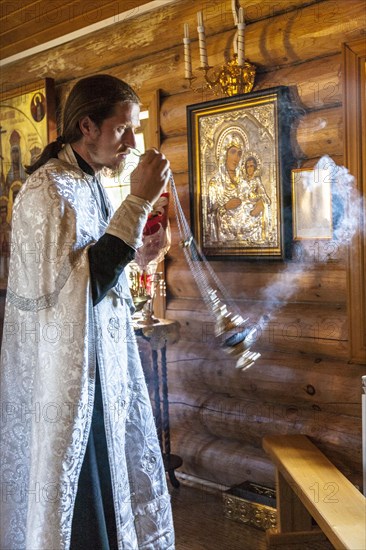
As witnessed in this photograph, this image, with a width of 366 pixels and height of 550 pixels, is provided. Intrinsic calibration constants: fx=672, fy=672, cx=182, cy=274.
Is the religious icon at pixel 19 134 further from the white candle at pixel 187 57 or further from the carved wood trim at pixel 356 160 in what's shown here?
the carved wood trim at pixel 356 160

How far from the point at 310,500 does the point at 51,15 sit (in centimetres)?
234

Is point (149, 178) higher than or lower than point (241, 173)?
lower

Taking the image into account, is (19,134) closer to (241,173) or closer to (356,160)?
(241,173)

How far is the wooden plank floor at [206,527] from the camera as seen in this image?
7.53ft

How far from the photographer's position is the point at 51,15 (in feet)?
9.89

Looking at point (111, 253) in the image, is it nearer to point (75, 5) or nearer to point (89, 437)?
point (89, 437)

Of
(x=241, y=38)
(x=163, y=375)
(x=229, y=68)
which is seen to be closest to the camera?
(x=241, y=38)

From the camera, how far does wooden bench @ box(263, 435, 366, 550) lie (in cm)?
166

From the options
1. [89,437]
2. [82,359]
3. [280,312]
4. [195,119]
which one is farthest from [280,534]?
[195,119]

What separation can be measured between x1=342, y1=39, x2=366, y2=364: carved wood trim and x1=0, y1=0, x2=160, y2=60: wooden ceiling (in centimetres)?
98

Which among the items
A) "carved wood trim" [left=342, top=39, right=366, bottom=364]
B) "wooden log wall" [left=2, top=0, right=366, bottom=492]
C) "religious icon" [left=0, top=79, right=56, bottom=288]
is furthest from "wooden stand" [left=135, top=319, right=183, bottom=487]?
"religious icon" [left=0, top=79, right=56, bottom=288]

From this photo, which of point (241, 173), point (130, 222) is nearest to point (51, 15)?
point (241, 173)

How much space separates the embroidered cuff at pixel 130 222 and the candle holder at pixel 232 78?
41.3 inches

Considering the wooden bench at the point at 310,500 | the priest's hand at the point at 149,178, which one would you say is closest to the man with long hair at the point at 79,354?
the priest's hand at the point at 149,178
